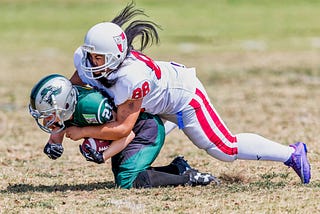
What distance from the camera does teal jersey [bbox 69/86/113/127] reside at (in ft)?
23.3

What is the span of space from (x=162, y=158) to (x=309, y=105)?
435 cm

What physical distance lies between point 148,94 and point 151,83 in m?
0.12

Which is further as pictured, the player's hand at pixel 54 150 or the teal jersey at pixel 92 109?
the player's hand at pixel 54 150

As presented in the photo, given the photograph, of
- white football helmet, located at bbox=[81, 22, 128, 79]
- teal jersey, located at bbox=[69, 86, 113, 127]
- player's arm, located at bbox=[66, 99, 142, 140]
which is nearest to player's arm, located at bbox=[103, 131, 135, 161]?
player's arm, located at bbox=[66, 99, 142, 140]

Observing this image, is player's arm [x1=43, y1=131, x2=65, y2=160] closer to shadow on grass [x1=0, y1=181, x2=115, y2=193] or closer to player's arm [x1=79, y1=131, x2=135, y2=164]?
player's arm [x1=79, y1=131, x2=135, y2=164]

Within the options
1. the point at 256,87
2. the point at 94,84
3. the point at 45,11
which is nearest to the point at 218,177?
the point at 94,84

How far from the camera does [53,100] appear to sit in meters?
6.88

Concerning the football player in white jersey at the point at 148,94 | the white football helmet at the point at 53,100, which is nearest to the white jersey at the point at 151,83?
the football player in white jersey at the point at 148,94

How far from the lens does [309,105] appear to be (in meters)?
13.2

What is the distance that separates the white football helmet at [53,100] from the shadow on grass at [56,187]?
2.40ft

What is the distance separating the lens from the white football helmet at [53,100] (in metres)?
6.89

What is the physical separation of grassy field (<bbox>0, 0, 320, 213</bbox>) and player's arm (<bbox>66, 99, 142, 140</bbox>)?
19.7 inches

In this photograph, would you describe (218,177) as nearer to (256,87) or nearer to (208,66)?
(256,87)

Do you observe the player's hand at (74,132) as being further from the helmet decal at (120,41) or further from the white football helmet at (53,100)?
the helmet decal at (120,41)
